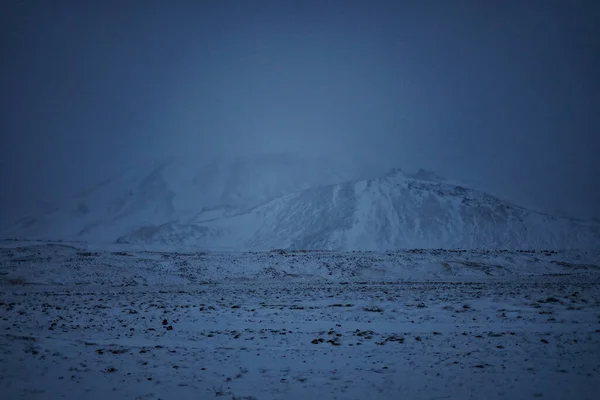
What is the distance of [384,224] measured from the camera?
235ft

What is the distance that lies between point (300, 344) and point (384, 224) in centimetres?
6177

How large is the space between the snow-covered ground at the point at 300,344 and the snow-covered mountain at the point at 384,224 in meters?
46.9

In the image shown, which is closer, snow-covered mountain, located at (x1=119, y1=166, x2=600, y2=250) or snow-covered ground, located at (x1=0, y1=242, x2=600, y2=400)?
snow-covered ground, located at (x1=0, y1=242, x2=600, y2=400)

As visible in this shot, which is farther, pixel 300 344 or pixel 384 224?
pixel 384 224

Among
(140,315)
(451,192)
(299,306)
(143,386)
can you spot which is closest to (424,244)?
(451,192)

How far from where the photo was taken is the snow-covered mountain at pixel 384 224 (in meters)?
67.3

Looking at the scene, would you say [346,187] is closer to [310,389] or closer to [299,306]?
[299,306]

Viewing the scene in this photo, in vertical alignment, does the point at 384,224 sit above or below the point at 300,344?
below

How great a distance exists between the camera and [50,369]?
9797 mm

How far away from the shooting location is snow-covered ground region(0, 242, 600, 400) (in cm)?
871

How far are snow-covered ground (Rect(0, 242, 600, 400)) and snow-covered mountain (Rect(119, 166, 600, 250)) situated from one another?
46.9 meters

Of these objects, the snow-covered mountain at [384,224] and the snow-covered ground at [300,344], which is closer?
the snow-covered ground at [300,344]

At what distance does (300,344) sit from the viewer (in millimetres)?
11734

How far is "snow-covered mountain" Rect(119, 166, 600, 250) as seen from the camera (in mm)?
67312
